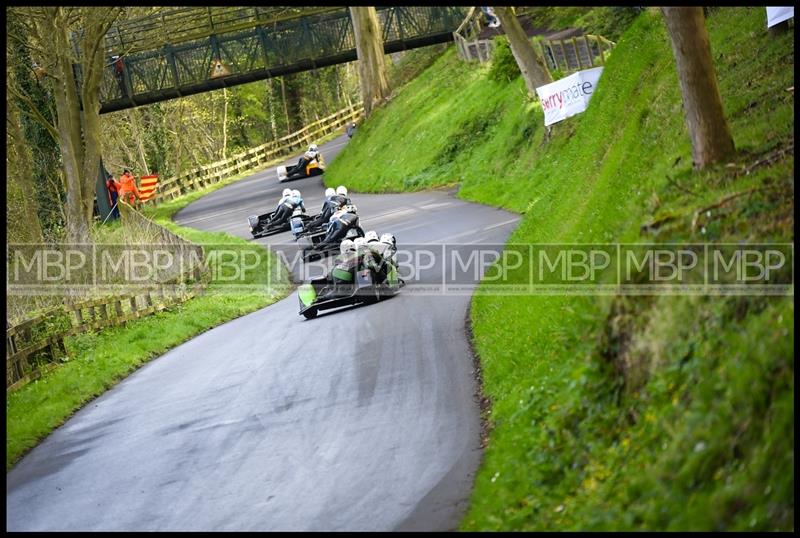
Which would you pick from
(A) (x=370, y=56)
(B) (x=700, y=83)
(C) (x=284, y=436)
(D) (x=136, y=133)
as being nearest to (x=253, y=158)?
(D) (x=136, y=133)

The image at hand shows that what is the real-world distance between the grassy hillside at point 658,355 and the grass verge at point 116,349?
7168 millimetres

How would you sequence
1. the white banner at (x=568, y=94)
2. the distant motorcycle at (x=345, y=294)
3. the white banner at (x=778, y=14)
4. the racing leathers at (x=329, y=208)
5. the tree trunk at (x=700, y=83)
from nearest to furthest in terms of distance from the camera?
the tree trunk at (x=700, y=83), the white banner at (x=778, y=14), the distant motorcycle at (x=345, y=294), the white banner at (x=568, y=94), the racing leathers at (x=329, y=208)

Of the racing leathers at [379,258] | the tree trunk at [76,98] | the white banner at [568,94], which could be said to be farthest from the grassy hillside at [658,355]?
the tree trunk at [76,98]

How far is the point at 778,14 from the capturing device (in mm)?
16047

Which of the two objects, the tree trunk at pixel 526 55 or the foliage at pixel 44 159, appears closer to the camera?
the tree trunk at pixel 526 55

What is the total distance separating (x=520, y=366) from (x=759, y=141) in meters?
4.06

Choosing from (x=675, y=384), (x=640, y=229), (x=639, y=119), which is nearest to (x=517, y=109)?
(x=639, y=119)

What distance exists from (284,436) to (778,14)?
9.62 meters

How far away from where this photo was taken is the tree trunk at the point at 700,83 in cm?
1258

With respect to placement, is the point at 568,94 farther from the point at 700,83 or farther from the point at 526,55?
the point at 700,83

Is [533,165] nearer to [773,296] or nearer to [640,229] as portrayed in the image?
[640,229]

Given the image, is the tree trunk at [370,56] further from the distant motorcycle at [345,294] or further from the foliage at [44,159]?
the distant motorcycle at [345,294]

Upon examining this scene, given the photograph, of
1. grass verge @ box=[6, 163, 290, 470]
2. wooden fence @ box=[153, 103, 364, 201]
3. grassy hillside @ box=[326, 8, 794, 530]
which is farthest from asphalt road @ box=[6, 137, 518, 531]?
wooden fence @ box=[153, 103, 364, 201]

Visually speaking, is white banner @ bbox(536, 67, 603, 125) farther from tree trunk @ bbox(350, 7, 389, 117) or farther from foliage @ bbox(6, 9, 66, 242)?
foliage @ bbox(6, 9, 66, 242)
